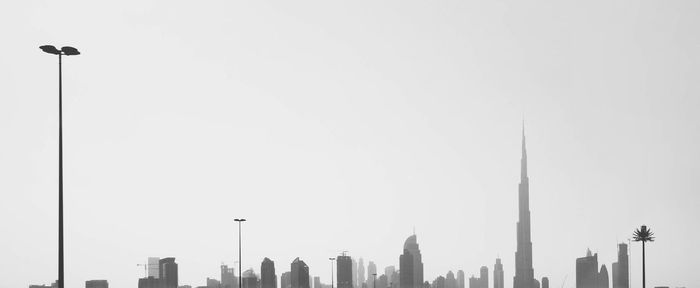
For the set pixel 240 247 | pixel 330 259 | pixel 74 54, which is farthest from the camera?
pixel 330 259

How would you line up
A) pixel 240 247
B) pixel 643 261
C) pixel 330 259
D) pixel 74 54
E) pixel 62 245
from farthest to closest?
pixel 330 259 → pixel 643 261 → pixel 240 247 → pixel 74 54 → pixel 62 245

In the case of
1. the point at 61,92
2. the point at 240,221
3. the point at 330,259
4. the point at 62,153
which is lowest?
the point at 330,259

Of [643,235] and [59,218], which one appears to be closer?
[59,218]

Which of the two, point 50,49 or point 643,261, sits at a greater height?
point 50,49

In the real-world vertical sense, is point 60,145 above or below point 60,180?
above

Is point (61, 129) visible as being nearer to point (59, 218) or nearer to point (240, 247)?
point (59, 218)

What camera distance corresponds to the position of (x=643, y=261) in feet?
271

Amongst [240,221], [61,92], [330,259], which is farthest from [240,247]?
[61,92]

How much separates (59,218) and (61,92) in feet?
16.0

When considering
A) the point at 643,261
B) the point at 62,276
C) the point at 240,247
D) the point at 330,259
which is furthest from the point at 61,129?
the point at 330,259

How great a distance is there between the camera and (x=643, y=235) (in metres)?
85.6

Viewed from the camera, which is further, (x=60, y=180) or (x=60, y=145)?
(x=60, y=145)

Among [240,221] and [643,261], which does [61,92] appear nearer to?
[240,221]

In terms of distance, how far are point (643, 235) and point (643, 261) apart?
410 centimetres
